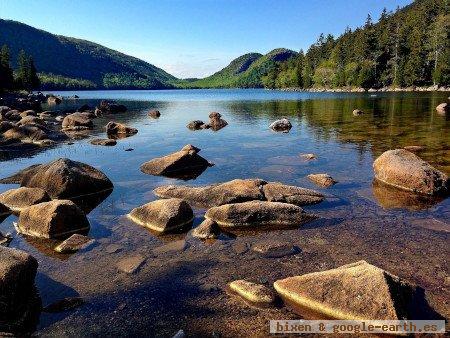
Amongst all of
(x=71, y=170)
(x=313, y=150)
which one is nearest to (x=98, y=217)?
(x=71, y=170)

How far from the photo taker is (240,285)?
30.6 ft

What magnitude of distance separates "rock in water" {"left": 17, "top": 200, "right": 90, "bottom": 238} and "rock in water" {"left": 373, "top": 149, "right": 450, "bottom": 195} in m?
13.7

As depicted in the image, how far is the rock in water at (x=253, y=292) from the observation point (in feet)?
28.8

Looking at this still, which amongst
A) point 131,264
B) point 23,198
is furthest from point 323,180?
point 23,198

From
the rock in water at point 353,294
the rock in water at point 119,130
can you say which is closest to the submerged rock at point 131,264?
the rock in water at point 353,294

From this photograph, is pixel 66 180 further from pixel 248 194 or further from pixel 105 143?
pixel 105 143

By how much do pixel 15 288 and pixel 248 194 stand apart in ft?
29.4

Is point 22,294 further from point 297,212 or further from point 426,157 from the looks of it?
point 426,157

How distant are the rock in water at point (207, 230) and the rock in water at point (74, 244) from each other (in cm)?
351

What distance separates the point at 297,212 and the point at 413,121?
112 feet

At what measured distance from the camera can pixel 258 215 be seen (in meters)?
13.7

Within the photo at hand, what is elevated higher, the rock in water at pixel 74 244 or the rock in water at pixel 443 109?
the rock in water at pixel 443 109

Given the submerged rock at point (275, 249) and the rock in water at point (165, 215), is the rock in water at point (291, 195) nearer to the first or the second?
the rock in water at point (165, 215)

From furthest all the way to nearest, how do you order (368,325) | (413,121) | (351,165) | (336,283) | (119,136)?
(413,121)
(119,136)
(351,165)
(336,283)
(368,325)
